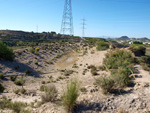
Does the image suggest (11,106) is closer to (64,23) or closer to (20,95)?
(20,95)

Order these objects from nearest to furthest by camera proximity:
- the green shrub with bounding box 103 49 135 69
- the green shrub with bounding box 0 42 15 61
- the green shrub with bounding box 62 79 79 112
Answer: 1. the green shrub with bounding box 62 79 79 112
2. the green shrub with bounding box 103 49 135 69
3. the green shrub with bounding box 0 42 15 61

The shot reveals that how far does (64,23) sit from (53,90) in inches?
1560

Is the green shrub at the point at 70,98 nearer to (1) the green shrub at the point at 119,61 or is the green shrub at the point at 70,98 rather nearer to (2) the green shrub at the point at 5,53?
(1) the green shrub at the point at 119,61

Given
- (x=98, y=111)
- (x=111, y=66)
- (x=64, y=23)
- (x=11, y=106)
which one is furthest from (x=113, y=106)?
(x=64, y=23)

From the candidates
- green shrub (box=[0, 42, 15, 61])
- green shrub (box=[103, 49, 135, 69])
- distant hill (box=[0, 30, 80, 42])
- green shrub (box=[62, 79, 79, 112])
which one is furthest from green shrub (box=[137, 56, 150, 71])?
distant hill (box=[0, 30, 80, 42])

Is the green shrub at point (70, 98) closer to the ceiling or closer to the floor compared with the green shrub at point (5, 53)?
closer to the floor

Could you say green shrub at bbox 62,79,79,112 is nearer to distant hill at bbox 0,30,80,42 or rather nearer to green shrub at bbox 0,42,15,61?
green shrub at bbox 0,42,15,61

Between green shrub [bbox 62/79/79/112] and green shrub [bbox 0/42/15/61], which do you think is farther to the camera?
green shrub [bbox 0/42/15/61]

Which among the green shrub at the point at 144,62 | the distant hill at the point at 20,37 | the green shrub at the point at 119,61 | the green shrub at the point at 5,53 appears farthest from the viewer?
the distant hill at the point at 20,37

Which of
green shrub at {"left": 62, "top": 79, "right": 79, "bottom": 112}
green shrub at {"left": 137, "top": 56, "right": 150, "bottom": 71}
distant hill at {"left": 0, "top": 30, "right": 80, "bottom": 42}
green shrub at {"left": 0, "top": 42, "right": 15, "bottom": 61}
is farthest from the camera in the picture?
distant hill at {"left": 0, "top": 30, "right": 80, "bottom": 42}

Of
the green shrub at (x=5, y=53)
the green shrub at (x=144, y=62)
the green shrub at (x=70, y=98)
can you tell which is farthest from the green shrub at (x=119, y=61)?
the green shrub at (x=5, y=53)

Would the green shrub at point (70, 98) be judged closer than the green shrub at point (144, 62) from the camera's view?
Yes

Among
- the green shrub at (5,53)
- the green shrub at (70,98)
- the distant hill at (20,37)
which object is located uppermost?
the distant hill at (20,37)

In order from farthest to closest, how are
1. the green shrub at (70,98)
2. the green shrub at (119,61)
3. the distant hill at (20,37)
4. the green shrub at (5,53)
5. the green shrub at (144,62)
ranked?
the distant hill at (20,37) < the green shrub at (5,53) < the green shrub at (119,61) < the green shrub at (144,62) < the green shrub at (70,98)
